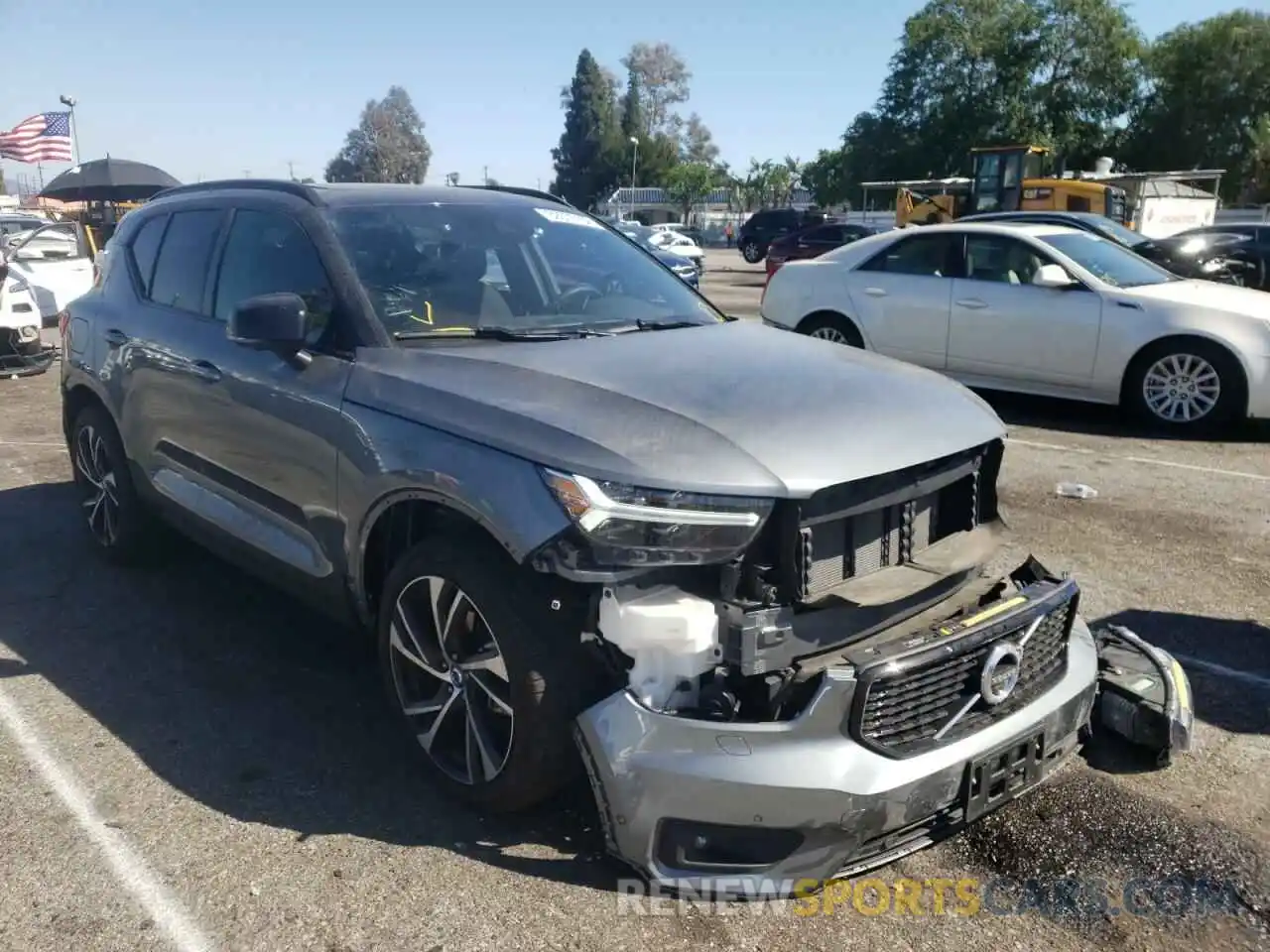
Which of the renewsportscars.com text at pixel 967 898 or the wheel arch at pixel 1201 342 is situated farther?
the wheel arch at pixel 1201 342

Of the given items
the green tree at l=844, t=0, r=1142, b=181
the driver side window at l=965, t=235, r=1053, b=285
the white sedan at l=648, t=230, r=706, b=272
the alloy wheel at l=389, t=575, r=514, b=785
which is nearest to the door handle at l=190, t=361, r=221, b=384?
the alloy wheel at l=389, t=575, r=514, b=785

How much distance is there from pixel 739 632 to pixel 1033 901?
1.09 meters

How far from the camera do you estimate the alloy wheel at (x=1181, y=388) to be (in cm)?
791

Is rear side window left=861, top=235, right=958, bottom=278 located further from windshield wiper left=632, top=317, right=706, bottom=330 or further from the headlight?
the headlight

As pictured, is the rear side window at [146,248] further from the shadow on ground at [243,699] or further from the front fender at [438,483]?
the front fender at [438,483]

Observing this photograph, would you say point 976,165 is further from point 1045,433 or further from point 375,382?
point 375,382

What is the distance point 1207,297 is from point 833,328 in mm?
3044

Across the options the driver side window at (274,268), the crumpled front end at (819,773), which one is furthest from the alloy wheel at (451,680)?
the driver side window at (274,268)

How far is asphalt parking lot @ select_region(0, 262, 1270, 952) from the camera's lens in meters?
2.68

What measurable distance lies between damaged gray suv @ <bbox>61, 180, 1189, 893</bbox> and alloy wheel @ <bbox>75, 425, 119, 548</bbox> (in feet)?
4.84

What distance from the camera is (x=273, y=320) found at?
132 inches

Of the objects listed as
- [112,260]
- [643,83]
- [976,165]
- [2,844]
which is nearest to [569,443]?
[2,844]

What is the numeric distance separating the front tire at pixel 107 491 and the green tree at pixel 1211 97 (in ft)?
195

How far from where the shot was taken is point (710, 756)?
2.50m
